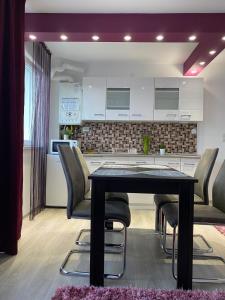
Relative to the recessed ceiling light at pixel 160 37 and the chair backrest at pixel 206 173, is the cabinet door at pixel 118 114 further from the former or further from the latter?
the chair backrest at pixel 206 173

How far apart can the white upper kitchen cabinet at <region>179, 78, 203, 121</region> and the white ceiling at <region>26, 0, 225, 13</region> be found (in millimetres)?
1745

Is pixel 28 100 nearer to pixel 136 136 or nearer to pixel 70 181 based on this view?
pixel 136 136

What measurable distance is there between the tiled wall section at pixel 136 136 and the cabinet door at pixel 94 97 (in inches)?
14.8

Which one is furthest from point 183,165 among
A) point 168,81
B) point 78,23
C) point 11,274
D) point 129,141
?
point 11,274

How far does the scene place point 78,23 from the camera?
3.39 m

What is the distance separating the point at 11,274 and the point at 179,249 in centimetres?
127

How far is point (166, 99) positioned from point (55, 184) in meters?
2.34

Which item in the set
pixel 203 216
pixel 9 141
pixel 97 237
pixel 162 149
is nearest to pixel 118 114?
pixel 162 149

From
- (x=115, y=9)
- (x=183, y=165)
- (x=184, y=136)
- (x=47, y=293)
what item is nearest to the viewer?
(x=47, y=293)

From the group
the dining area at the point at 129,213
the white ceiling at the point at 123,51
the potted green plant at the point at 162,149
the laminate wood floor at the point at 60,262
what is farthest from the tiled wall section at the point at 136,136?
the dining area at the point at 129,213

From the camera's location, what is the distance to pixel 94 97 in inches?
197

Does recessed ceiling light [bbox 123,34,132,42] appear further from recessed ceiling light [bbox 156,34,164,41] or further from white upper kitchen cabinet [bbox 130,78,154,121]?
white upper kitchen cabinet [bbox 130,78,154,121]

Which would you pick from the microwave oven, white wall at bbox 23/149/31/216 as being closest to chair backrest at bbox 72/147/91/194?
white wall at bbox 23/149/31/216

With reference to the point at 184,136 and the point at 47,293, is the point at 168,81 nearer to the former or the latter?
the point at 184,136
